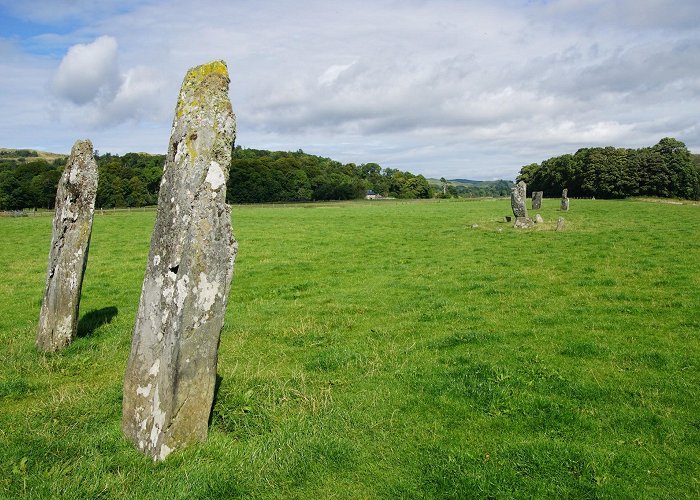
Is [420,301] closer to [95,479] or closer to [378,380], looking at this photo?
[378,380]

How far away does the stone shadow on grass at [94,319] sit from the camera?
424 inches

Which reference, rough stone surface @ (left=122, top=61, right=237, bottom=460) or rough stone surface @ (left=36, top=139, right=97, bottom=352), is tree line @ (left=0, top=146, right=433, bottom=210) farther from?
rough stone surface @ (left=122, top=61, right=237, bottom=460)

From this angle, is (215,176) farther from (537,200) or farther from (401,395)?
(537,200)

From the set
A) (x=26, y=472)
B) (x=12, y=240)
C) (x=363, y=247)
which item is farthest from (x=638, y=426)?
(x=12, y=240)

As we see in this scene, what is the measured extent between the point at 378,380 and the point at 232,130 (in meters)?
4.46

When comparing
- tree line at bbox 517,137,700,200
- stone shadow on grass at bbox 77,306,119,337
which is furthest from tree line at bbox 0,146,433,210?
stone shadow on grass at bbox 77,306,119,337

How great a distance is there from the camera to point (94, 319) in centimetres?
1194

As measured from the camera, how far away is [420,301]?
13.2 m

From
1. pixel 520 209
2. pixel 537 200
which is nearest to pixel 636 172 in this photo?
pixel 537 200

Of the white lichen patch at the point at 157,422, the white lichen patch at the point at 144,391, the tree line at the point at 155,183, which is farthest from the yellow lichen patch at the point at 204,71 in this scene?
the tree line at the point at 155,183

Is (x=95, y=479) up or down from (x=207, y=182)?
down

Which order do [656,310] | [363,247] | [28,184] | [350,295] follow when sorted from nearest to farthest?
[656,310] → [350,295] → [363,247] → [28,184]

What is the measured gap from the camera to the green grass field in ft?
16.8

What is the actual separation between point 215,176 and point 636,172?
94.4 metres
